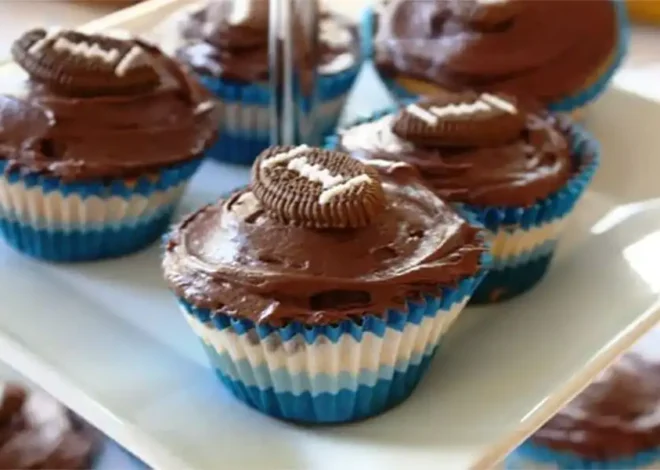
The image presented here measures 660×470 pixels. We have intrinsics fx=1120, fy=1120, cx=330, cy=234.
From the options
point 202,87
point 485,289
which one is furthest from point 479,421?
point 202,87

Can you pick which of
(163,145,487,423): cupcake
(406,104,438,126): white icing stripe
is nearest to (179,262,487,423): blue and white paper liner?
(163,145,487,423): cupcake

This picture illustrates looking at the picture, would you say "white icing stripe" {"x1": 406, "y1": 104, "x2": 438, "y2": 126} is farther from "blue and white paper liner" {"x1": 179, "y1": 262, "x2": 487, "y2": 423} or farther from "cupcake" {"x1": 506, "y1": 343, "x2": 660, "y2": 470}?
"cupcake" {"x1": 506, "y1": 343, "x2": 660, "y2": 470}

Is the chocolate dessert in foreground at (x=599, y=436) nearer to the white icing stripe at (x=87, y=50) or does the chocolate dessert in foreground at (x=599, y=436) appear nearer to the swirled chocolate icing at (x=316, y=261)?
the swirled chocolate icing at (x=316, y=261)

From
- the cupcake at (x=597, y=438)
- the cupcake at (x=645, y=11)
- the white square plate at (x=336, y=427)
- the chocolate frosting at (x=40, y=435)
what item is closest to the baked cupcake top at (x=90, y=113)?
the white square plate at (x=336, y=427)

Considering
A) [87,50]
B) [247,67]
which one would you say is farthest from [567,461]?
[87,50]

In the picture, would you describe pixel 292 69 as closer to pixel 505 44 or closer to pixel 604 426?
pixel 505 44

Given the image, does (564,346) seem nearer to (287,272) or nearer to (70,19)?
(287,272)
